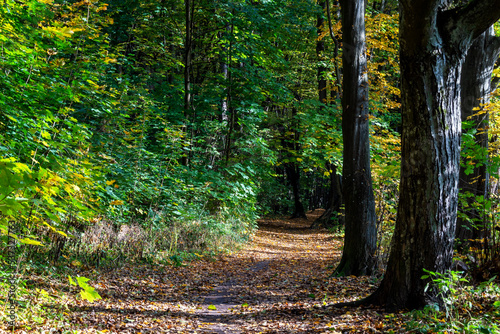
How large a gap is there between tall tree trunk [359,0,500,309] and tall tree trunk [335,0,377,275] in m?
2.55

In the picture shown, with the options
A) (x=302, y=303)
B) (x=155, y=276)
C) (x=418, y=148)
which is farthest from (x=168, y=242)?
(x=418, y=148)

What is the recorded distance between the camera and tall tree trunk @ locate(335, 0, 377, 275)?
21.2ft

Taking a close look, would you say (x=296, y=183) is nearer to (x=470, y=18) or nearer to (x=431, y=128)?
(x=431, y=128)

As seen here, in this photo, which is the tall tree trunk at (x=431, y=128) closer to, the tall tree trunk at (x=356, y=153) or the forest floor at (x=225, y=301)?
the forest floor at (x=225, y=301)

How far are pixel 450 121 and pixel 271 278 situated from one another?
4808mm

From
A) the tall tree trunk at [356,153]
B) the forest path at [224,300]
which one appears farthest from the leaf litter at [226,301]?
the tall tree trunk at [356,153]

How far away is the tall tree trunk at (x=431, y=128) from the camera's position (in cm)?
372

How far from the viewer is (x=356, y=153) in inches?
263

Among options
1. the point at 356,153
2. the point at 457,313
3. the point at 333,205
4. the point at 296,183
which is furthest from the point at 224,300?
the point at 296,183

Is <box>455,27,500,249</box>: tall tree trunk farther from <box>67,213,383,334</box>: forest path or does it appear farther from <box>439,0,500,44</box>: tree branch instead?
<box>439,0,500,44</box>: tree branch

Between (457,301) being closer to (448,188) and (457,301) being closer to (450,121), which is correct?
(448,188)

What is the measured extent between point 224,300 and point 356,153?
377 cm

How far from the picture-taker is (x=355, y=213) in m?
6.55

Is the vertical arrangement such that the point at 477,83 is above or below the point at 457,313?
above
